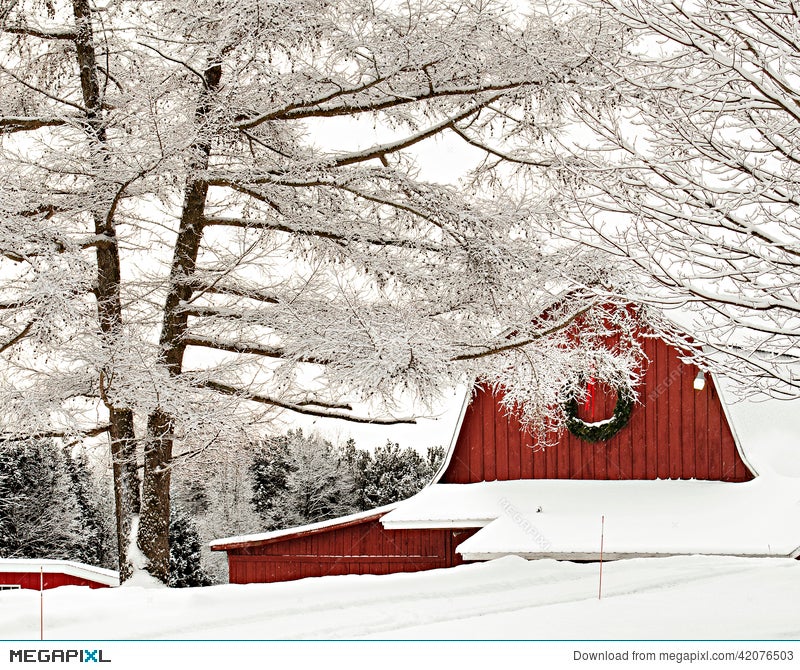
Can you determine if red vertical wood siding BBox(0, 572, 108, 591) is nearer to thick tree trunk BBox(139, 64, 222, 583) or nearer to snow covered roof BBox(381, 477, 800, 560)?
snow covered roof BBox(381, 477, 800, 560)

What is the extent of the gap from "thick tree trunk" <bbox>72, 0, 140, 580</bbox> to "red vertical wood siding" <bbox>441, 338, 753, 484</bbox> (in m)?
5.87

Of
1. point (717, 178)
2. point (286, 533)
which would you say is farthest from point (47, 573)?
point (717, 178)

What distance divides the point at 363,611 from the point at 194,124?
397 cm

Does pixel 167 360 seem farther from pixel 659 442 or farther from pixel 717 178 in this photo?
pixel 659 442

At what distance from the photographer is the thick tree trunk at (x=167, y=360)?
845cm

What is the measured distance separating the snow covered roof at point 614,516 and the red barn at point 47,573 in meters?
7.24

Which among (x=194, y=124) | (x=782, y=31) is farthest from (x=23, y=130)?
(x=782, y=31)

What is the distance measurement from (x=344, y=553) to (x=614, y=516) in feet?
15.4

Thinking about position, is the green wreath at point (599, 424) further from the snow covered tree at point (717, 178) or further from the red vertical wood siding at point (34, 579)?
the red vertical wood siding at point (34, 579)

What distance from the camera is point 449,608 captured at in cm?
550

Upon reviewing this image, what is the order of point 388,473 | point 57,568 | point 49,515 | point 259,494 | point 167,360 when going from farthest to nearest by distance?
point 259,494 → point 49,515 → point 388,473 → point 57,568 → point 167,360

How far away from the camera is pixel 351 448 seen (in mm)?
30797

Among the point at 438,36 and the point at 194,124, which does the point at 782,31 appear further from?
the point at 194,124

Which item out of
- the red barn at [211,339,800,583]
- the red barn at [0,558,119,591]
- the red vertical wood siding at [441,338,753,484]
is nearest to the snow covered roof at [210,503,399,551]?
the red barn at [211,339,800,583]
